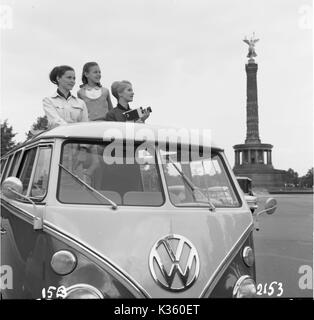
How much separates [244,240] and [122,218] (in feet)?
3.24

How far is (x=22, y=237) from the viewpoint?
369 centimetres

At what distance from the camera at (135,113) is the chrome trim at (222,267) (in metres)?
1.40

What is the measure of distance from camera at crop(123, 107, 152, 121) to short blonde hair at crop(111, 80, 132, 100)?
0.23 m

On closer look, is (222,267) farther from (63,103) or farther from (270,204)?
(63,103)

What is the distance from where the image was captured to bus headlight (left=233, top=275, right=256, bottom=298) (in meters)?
3.52

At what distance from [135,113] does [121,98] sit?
355mm

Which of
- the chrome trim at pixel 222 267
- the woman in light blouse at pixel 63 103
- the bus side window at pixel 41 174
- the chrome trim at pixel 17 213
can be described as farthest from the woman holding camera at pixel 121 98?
the chrome trim at pixel 222 267

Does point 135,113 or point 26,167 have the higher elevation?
point 135,113

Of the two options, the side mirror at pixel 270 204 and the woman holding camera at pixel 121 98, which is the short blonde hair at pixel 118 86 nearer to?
the woman holding camera at pixel 121 98

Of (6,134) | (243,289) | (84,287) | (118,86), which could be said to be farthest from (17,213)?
(6,134)

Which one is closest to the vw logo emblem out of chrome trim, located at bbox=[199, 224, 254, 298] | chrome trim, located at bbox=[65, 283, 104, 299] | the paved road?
chrome trim, located at bbox=[199, 224, 254, 298]

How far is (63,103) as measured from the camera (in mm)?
4602

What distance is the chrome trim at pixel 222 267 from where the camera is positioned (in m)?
3.37
